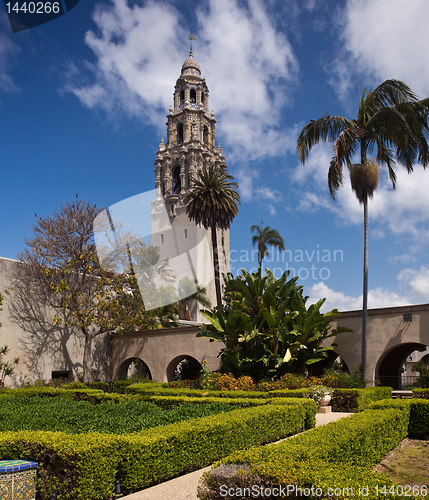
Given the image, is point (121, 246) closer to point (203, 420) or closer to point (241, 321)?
point (241, 321)

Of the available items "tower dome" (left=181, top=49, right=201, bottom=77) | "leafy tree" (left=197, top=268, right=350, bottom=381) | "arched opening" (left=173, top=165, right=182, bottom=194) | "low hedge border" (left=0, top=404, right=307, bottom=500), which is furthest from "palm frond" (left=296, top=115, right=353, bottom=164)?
"tower dome" (left=181, top=49, right=201, bottom=77)

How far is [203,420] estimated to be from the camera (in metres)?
7.89

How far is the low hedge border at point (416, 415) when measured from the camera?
1011 centimetres

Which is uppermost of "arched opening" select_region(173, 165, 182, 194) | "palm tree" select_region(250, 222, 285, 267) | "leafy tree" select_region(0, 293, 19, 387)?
"arched opening" select_region(173, 165, 182, 194)

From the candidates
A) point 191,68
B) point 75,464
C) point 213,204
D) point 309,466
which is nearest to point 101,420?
point 75,464

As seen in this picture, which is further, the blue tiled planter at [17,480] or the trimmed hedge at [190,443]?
the trimmed hedge at [190,443]

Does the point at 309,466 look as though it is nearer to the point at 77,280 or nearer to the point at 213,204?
the point at 77,280

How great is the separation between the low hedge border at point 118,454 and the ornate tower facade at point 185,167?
A: 140ft

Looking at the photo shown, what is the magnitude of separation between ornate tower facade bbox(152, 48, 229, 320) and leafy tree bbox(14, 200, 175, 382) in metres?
24.6

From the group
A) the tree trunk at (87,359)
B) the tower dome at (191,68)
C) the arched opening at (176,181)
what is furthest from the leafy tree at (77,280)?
the tower dome at (191,68)

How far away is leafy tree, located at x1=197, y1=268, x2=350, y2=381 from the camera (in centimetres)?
1758

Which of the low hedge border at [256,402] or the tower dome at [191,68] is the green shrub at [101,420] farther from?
the tower dome at [191,68]

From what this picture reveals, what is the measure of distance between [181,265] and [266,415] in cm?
4293

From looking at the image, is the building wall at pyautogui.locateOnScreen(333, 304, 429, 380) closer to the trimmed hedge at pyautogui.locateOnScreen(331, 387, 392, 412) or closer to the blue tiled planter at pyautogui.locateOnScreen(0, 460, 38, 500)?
the trimmed hedge at pyautogui.locateOnScreen(331, 387, 392, 412)
